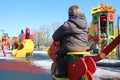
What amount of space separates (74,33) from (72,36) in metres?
0.06

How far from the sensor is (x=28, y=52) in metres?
22.5

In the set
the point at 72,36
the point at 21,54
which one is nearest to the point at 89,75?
the point at 72,36

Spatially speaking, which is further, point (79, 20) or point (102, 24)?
point (102, 24)

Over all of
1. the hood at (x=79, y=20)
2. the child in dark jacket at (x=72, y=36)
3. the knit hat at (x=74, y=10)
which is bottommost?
the child in dark jacket at (x=72, y=36)

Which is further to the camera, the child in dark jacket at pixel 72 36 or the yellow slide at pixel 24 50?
the yellow slide at pixel 24 50

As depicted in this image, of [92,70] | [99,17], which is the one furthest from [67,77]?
[99,17]

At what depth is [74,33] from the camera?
16.2 ft

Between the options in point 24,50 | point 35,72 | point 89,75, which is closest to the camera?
point 89,75

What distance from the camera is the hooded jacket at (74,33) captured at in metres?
4.92

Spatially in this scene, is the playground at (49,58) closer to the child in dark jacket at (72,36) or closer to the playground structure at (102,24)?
the playground structure at (102,24)

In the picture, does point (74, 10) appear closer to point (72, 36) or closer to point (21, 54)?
point (72, 36)

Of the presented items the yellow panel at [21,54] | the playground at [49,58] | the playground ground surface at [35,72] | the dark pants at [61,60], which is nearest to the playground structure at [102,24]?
the playground at [49,58]

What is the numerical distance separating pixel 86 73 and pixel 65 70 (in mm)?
411

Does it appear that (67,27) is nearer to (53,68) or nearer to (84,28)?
(84,28)
